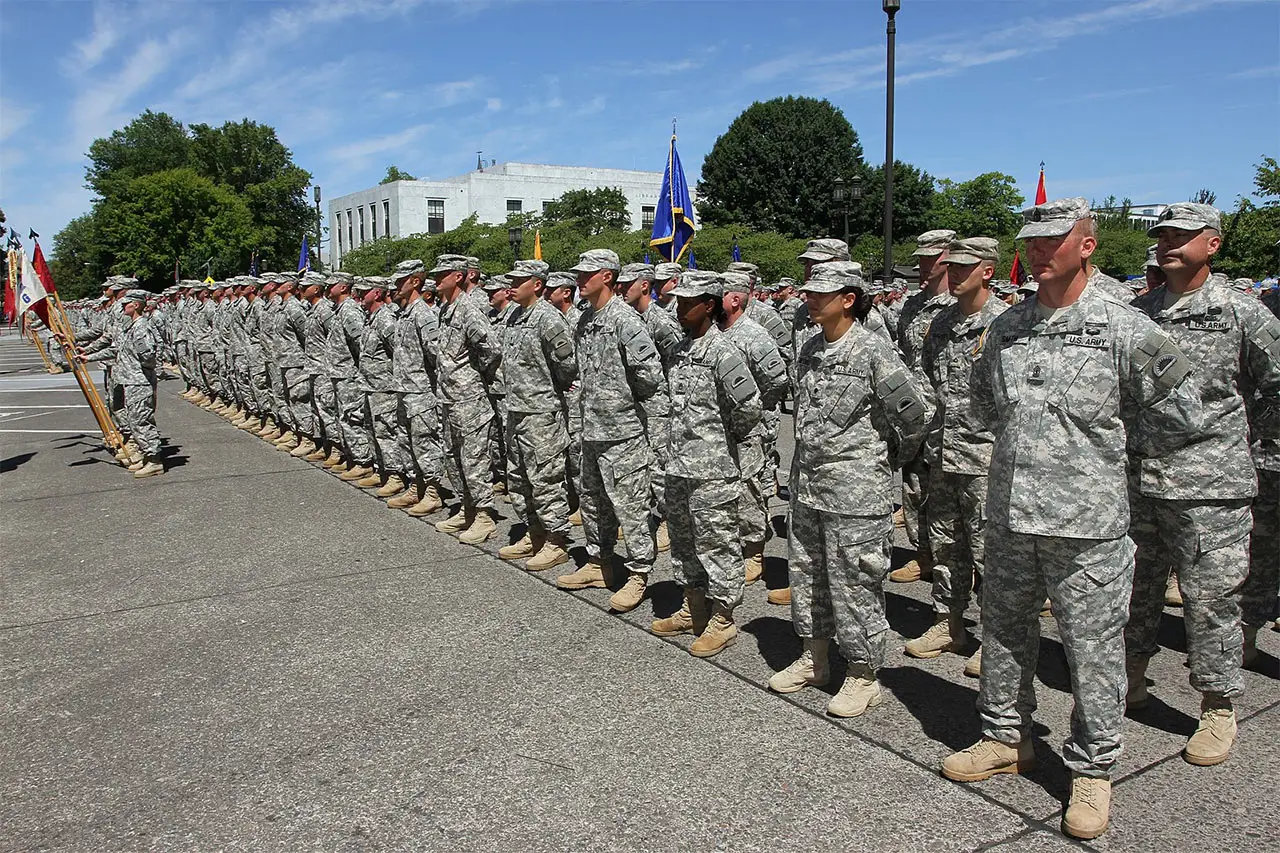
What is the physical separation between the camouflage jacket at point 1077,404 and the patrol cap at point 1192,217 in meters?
1.07

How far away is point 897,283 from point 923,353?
12022mm

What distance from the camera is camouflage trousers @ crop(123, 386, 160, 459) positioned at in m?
11.1

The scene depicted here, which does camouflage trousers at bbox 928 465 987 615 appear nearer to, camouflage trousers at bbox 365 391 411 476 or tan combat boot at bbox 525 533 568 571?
tan combat boot at bbox 525 533 568 571

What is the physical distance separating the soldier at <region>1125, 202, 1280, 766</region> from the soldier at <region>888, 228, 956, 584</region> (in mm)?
1526

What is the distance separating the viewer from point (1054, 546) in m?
3.39

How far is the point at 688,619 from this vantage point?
551 cm

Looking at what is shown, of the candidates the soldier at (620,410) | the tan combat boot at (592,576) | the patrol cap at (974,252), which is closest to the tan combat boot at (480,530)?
the tan combat boot at (592,576)

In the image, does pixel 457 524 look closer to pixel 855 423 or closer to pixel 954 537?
pixel 954 537

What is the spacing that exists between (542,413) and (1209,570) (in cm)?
438

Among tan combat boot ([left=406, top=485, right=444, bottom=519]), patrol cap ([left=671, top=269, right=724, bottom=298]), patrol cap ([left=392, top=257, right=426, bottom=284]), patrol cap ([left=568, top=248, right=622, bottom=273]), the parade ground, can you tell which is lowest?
the parade ground

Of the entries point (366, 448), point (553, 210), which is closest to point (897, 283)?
point (366, 448)

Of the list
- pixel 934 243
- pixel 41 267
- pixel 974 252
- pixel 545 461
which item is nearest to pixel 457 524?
pixel 545 461

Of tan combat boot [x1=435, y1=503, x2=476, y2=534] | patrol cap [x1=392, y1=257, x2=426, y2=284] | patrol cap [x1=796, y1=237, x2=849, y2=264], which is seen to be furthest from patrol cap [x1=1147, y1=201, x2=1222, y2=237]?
patrol cap [x1=392, y1=257, x2=426, y2=284]

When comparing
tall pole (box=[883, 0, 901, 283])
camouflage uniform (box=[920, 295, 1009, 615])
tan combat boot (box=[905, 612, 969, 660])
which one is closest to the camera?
camouflage uniform (box=[920, 295, 1009, 615])
